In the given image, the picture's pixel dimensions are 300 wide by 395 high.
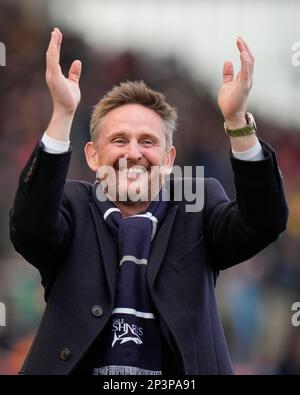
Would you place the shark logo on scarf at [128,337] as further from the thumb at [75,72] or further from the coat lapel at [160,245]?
the thumb at [75,72]

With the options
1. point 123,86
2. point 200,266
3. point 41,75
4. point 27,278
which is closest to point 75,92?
point 123,86

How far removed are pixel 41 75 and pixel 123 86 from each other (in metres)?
3.24

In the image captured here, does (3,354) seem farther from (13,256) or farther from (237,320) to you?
(237,320)

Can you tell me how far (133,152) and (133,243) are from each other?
0.28 metres

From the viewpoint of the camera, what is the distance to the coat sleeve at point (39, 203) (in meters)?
2.38

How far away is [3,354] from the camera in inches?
199

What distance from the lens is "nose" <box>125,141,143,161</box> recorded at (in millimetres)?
2559

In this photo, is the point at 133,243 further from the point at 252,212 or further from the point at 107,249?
the point at 252,212

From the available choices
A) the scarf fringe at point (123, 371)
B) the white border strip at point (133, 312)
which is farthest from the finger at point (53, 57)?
the scarf fringe at point (123, 371)

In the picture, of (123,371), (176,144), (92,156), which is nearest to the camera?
(123,371)

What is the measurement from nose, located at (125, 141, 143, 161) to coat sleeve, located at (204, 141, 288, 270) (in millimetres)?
301

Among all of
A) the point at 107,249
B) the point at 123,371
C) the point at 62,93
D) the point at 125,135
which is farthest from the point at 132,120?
the point at 123,371

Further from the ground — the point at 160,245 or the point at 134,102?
the point at 134,102

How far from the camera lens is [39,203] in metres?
2.38
